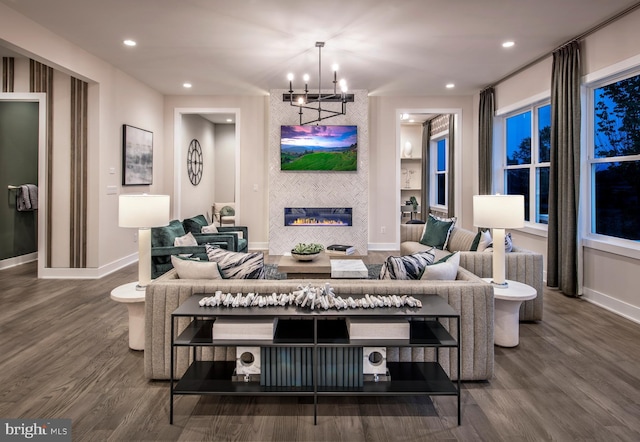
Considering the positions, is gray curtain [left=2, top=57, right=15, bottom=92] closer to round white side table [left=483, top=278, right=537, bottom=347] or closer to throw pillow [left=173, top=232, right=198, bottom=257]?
throw pillow [left=173, top=232, right=198, bottom=257]

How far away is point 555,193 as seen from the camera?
486 centimetres

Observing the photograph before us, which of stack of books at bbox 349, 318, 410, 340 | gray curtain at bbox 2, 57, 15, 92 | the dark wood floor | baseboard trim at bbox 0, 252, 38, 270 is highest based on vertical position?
gray curtain at bbox 2, 57, 15, 92

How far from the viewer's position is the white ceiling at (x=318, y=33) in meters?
3.76

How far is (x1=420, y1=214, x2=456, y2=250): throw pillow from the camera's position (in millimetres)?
5340

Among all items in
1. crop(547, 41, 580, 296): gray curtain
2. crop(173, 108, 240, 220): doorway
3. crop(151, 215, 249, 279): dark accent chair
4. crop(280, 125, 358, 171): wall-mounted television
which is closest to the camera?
crop(151, 215, 249, 279): dark accent chair

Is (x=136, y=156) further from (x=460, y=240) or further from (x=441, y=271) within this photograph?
(x=441, y=271)

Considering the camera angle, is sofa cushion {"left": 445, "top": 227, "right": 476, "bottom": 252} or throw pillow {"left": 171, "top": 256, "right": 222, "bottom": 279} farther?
sofa cushion {"left": 445, "top": 227, "right": 476, "bottom": 252}

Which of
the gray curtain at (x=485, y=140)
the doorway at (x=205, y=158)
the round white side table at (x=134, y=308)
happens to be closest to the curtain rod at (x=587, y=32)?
the gray curtain at (x=485, y=140)

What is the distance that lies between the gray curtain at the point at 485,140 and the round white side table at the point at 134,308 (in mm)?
5482

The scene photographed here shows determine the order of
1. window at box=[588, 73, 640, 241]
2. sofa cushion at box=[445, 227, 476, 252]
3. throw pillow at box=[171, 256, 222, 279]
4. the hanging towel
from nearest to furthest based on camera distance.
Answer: throw pillow at box=[171, 256, 222, 279]
window at box=[588, 73, 640, 241]
sofa cushion at box=[445, 227, 476, 252]
the hanging towel

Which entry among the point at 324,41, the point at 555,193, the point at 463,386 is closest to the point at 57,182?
the point at 324,41

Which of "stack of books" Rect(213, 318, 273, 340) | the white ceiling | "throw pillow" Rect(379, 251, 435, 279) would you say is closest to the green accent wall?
the white ceiling

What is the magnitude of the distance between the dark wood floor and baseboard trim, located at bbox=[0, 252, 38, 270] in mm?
3286

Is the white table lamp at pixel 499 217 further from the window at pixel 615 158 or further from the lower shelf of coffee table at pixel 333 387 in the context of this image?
the window at pixel 615 158
